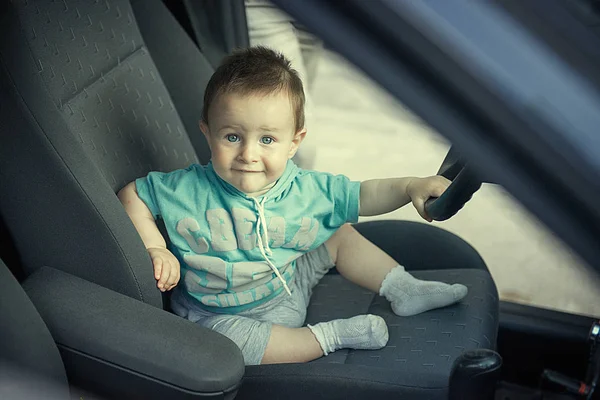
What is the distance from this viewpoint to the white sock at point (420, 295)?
64.9 inches

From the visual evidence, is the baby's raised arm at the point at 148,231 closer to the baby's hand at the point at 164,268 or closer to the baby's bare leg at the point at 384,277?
the baby's hand at the point at 164,268

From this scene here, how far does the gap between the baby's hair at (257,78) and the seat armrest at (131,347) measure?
15.3 inches

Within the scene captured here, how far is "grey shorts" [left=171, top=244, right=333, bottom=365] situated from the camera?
5.10 ft

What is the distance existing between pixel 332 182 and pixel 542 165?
3.62 ft

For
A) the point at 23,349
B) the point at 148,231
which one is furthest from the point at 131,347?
the point at 148,231

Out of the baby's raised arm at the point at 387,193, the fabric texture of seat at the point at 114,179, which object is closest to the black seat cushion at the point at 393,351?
the fabric texture of seat at the point at 114,179

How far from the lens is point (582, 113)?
551 millimetres

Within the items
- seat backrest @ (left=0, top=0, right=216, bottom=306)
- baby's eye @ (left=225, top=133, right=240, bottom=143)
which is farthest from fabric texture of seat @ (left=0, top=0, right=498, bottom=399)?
baby's eye @ (left=225, top=133, right=240, bottom=143)

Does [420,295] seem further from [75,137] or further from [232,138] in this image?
[75,137]

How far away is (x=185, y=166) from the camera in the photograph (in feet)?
5.83

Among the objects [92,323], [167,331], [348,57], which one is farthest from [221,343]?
[348,57]

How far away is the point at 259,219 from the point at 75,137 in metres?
0.38

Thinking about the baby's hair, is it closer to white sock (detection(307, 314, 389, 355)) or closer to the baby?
the baby

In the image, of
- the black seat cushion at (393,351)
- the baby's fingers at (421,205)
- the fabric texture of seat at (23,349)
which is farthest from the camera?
the baby's fingers at (421,205)
